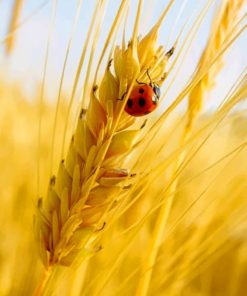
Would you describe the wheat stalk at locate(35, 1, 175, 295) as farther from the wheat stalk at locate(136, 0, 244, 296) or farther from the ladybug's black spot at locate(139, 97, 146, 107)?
the wheat stalk at locate(136, 0, 244, 296)

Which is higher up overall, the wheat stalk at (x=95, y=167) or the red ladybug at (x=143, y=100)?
Result: the red ladybug at (x=143, y=100)

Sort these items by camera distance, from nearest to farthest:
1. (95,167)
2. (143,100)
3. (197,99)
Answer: (95,167) < (143,100) < (197,99)

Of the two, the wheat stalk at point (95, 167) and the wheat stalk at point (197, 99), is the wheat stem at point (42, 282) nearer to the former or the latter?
the wheat stalk at point (95, 167)

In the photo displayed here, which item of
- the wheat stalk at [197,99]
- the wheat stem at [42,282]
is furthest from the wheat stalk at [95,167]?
the wheat stalk at [197,99]

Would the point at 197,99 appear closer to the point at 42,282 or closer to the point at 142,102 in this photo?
the point at 142,102

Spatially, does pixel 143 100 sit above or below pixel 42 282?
above

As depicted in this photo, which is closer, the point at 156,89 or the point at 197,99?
the point at 156,89

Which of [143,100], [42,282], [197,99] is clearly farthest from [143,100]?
[42,282]
